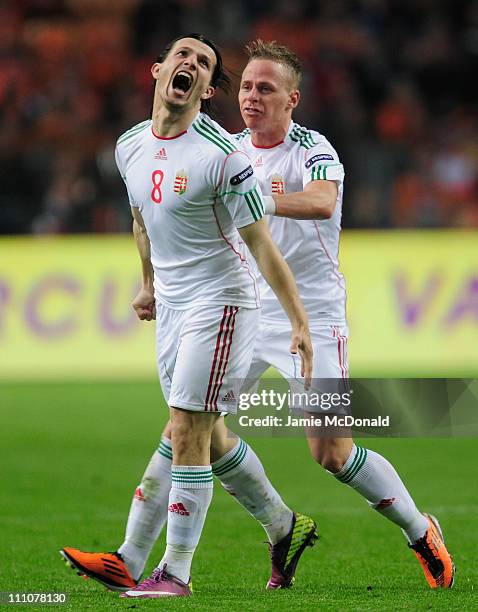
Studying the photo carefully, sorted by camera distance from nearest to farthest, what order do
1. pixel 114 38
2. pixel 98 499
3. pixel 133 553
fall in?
pixel 133 553 < pixel 98 499 < pixel 114 38

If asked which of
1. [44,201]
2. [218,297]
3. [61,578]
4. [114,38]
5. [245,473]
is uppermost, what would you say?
[114,38]

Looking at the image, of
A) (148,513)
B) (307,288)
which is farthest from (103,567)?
(307,288)

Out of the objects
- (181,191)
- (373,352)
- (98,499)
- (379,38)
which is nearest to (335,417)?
(181,191)

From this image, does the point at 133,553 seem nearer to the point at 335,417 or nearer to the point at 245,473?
the point at 245,473

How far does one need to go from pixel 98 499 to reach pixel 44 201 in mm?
7788

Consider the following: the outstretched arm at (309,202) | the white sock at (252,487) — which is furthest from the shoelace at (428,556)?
the outstretched arm at (309,202)

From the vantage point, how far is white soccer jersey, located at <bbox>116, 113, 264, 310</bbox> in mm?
5379

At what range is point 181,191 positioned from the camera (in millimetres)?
5434

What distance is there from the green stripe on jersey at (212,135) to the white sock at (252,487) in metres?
1.37

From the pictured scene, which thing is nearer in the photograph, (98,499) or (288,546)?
(288,546)

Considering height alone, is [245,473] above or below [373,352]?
below

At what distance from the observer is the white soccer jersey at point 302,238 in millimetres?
6230

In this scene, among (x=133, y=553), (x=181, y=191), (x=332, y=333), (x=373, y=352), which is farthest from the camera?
(x=373, y=352)

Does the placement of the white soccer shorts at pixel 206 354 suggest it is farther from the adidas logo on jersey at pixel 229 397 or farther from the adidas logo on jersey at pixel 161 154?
the adidas logo on jersey at pixel 161 154
